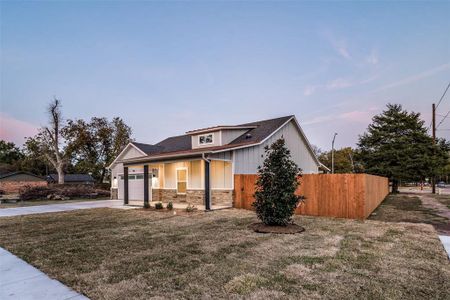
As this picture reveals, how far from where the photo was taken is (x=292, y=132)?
18578 millimetres

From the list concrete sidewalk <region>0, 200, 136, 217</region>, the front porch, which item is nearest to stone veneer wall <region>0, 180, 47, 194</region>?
concrete sidewalk <region>0, 200, 136, 217</region>

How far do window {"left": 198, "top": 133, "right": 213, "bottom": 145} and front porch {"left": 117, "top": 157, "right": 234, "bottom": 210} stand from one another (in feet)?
6.12

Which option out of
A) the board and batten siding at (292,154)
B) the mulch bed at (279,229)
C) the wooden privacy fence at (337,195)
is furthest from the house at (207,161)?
the mulch bed at (279,229)

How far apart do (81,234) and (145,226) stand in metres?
1.98

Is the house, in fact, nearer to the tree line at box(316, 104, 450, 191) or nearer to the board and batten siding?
the board and batten siding

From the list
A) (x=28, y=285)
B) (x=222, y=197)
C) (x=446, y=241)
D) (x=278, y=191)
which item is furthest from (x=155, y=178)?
(x=446, y=241)

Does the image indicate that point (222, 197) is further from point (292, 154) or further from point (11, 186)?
point (11, 186)

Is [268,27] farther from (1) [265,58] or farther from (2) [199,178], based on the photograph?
(2) [199,178]

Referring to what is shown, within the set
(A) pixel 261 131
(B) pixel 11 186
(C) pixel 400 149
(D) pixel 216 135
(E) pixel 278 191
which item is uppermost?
(A) pixel 261 131

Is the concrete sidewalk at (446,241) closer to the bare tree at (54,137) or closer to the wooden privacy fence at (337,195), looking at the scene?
the wooden privacy fence at (337,195)

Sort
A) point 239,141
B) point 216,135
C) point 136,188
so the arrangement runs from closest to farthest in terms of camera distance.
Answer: point 216,135
point 239,141
point 136,188

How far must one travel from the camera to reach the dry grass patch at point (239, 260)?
385 centimetres

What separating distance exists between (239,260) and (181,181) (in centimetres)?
1172

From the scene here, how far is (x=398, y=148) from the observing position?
84.2 feet
